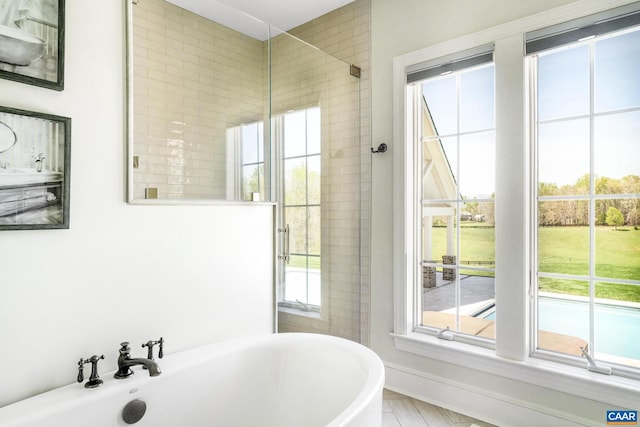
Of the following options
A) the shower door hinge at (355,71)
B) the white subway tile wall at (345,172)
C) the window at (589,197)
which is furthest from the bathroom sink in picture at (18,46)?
the window at (589,197)

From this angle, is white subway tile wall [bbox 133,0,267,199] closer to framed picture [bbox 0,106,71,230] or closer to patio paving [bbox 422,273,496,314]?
framed picture [bbox 0,106,71,230]

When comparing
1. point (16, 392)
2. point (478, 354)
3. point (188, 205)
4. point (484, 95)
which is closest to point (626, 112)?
point (484, 95)

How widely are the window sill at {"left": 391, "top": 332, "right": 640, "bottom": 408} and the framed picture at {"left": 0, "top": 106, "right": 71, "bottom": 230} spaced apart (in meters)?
2.15

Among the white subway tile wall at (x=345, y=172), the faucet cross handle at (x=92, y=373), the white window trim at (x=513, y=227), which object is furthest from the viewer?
the white subway tile wall at (x=345, y=172)

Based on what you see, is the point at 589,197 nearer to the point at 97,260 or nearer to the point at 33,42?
the point at 97,260

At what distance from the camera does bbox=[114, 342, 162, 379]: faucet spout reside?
56.6 inches

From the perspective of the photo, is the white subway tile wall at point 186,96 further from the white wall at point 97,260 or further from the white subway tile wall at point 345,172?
the white subway tile wall at point 345,172

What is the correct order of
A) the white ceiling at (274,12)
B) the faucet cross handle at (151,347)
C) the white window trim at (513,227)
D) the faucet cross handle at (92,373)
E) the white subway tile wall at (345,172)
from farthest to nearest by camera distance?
the white subway tile wall at (345,172), the white ceiling at (274,12), the white window trim at (513,227), the faucet cross handle at (151,347), the faucet cross handle at (92,373)

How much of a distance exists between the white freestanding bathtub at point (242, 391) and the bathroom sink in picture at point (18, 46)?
3.91 feet

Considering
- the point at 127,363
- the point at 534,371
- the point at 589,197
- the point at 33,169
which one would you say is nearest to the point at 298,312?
the point at 127,363

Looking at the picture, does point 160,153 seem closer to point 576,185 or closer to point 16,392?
point 16,392

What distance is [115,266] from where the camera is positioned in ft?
5.04

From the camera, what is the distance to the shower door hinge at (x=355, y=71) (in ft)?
9.09

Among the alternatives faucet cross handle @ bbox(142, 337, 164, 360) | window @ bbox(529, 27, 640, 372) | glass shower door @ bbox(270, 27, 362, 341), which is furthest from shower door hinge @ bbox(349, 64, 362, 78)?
faucet cross handle @ bbox(142, 337, 164, 360)
